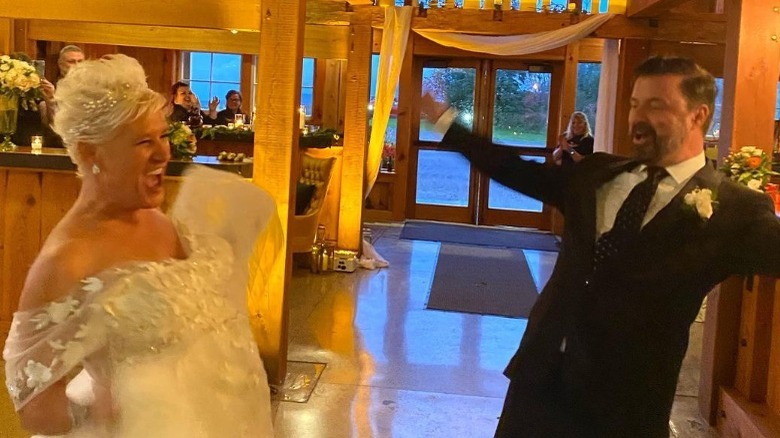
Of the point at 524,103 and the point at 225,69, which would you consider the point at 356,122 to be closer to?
the point at 524,103

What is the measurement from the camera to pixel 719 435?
374cm

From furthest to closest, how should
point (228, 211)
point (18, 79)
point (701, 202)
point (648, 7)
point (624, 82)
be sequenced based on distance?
point (624, 82) < point (648, 7) < point (18, 79) < point (228, 211) < point (701, 202)

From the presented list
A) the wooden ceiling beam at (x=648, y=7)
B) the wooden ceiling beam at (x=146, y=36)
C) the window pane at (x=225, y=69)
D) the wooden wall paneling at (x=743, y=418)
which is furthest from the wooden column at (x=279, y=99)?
the window pane at (x=225, y=69)

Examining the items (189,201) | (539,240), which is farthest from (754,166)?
(539,240)

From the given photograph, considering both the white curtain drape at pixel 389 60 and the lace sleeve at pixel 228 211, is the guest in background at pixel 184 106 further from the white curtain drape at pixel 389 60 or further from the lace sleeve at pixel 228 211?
the lace sleeve at pixel 228 211

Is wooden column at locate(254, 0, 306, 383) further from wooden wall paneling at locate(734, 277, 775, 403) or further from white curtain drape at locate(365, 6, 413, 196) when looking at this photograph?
white curtain drape at locate(365, 6, 413, 196)

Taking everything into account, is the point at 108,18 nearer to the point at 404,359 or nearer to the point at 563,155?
the point at 404,359

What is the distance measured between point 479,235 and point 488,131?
1.49 m

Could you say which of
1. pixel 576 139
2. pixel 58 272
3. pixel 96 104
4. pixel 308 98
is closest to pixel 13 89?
pixel 96 104

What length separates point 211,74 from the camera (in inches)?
426

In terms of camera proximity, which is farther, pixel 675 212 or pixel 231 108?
pixel 231 108

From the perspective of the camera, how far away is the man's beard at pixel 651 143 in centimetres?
179

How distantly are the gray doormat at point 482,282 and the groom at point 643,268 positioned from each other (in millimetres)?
3966

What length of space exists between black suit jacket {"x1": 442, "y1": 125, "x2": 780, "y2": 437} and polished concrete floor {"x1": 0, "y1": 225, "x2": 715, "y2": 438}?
1.77m
